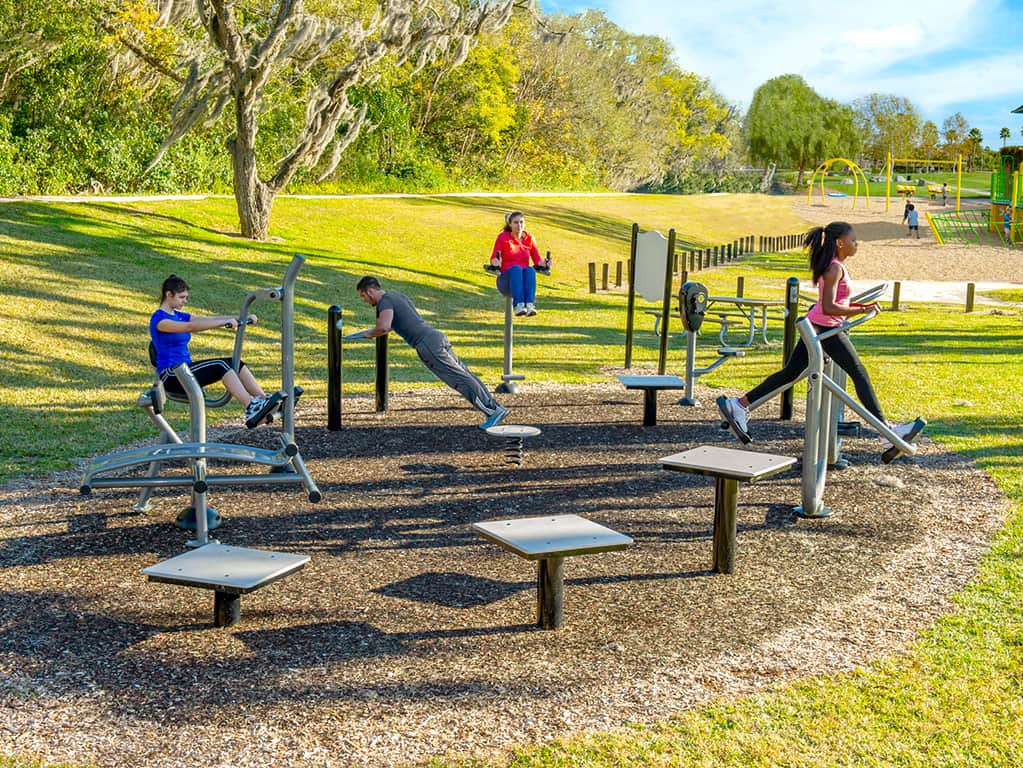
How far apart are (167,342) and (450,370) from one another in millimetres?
2843

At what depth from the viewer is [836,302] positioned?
24.5ft

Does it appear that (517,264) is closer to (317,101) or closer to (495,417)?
(495,417)

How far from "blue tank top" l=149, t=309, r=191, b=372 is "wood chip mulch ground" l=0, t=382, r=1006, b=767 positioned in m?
1.01

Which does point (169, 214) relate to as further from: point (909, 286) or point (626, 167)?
point (626, 167)

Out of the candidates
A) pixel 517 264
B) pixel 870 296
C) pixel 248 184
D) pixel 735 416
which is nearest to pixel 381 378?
pixel 517 264

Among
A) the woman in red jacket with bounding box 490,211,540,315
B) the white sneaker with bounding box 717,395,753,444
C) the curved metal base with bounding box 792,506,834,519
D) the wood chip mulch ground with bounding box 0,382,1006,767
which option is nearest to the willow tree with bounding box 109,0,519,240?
the woman in red jacket with bounding box 490,211,540,315

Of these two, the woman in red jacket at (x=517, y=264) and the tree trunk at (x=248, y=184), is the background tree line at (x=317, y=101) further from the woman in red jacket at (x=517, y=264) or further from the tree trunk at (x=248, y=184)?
the woman in red jacket at (x=517, y=264)

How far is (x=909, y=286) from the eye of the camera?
30.9m

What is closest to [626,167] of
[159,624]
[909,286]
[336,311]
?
[909,286]

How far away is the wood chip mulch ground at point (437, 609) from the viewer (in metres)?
4.26

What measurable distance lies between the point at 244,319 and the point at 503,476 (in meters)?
2.29

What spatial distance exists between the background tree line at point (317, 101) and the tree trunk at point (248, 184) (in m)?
0.14

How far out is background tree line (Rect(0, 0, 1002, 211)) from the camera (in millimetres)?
23766

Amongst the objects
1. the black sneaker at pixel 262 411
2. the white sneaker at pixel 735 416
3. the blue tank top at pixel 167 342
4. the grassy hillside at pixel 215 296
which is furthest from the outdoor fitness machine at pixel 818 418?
the grassy hillside at pixel 215 296
